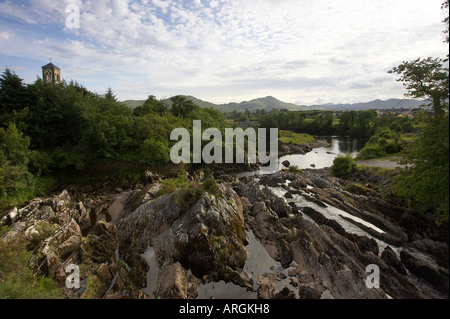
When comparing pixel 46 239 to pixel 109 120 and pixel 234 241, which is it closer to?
pixel 234 241

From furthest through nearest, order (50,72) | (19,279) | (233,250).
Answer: (50,72) < (233,250) < (19,279)

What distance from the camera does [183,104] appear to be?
58438 mm

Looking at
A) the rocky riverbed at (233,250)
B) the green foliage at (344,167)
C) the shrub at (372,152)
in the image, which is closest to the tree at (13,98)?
the rocky riverbed at (233,250)

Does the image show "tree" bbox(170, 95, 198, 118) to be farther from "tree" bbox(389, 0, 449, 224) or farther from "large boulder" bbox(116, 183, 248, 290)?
"tree" bbox(389, 0, 449, 224)

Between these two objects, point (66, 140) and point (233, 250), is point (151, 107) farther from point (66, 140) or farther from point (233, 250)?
point (233, 250)

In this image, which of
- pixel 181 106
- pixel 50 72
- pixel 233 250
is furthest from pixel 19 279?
pixel 50 72

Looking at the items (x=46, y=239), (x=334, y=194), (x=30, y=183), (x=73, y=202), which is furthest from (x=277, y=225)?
(x=30, y=183)

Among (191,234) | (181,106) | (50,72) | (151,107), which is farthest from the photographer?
(50,72)

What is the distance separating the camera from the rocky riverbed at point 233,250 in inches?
508

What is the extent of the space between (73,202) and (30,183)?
5590 millimetres

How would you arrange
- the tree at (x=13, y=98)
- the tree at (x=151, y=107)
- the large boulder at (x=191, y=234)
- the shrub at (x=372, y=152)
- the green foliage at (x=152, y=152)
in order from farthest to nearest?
the tree at (x=151, y=107), the shrub at (x=372, y=152), the green foliage at (x=152, y=152), the tree at (x=13, y=98), the large boulder at (x=191, y=234)

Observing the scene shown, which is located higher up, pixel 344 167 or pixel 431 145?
pixel 431 145

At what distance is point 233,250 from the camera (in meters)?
15.8

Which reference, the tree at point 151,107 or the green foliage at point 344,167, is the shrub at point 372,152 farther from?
the tree at point 151,107
